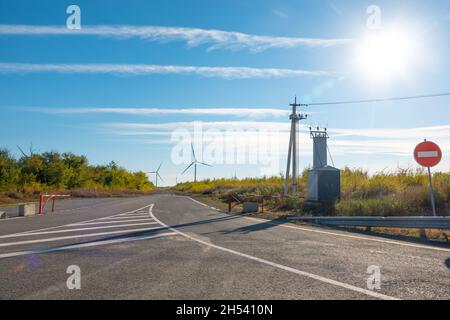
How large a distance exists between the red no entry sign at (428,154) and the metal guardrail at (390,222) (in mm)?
2431

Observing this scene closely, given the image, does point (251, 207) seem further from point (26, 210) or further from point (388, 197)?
point (26, 210)

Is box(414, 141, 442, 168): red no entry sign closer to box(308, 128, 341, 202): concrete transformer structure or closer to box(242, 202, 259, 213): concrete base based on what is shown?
box(308, 128, 341, 202): concrete transformer structure

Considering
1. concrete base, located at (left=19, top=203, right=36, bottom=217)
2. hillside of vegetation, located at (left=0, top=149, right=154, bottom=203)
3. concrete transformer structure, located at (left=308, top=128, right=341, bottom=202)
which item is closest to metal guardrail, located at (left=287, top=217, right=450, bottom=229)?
concrete transformer structure, located at (left=308, top=128, right=341, bottom=202)

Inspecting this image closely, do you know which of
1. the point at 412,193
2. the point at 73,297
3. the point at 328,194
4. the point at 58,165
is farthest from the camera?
the point at 58,165

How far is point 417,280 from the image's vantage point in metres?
5.93

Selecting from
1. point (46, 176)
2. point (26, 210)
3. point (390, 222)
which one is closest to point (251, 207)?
point (390, 222)

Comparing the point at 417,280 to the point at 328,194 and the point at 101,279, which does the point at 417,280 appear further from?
the point at 328,194

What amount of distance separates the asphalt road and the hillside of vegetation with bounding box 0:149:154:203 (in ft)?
94.4

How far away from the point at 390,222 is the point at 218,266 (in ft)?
24.1

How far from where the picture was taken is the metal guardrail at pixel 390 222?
10.9 m

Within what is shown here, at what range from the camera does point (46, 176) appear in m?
57.3

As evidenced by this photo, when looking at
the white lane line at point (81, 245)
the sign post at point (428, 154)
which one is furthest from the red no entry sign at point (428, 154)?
the white lane line at point (81, 245)
